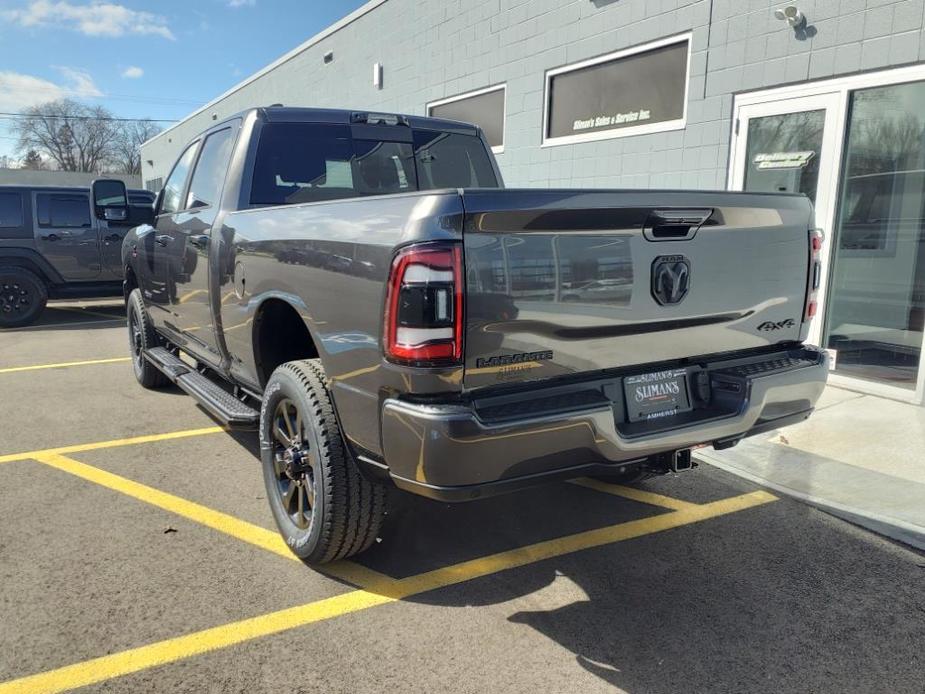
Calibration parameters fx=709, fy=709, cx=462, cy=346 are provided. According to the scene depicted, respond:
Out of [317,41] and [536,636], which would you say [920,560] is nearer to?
[536,636]

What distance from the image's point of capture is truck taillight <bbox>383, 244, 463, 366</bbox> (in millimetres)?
2281

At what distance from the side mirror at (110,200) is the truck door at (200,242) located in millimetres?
1038

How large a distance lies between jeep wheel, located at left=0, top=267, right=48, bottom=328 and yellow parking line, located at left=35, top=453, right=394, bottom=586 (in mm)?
7191

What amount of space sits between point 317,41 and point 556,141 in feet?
30.2

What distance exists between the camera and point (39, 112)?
236 ft

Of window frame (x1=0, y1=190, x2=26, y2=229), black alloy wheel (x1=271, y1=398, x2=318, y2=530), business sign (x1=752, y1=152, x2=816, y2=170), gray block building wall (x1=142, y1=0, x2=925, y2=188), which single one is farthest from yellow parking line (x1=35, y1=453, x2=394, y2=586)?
window frame (x1=0, y1=190, x2=26, y2=229)

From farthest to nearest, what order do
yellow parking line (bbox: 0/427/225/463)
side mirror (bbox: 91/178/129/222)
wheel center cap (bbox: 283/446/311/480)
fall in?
side mirror (bbox: 91/178/129/222)
yellow parking line (bbox: 0/427/225/463)
wheel center cap (bbox: 283/446/311/480)

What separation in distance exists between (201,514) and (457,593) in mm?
1590

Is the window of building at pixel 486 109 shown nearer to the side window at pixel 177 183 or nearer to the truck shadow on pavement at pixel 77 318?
the side window at pixel 177 183

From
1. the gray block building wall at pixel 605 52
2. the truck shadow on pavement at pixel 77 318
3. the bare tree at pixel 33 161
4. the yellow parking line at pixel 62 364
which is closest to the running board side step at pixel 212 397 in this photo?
the yellow parking line at pixel 62 364

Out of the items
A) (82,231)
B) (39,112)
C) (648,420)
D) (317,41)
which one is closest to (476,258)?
(648,420)

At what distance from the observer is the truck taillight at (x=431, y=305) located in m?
2.28

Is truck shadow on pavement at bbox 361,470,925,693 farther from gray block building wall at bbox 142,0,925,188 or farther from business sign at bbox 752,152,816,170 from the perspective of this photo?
A: gray block building wall at bbox 142,0,925,188

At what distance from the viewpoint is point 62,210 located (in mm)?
10953
